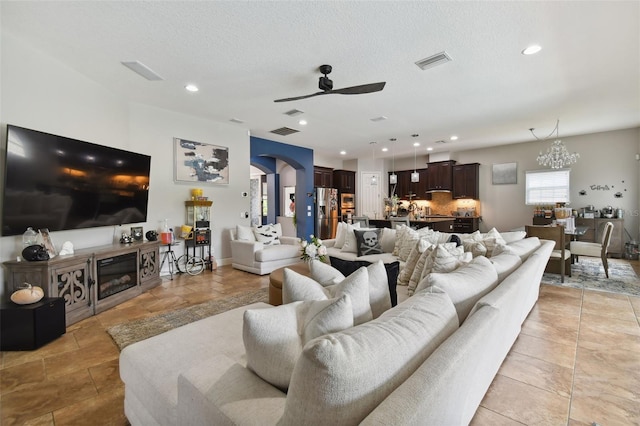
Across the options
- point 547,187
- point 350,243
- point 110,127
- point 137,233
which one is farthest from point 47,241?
point 547,187

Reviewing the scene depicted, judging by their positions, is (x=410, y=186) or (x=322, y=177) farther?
(x=410, y=186)

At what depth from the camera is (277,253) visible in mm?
5320

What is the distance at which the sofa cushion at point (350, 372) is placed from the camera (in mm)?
716

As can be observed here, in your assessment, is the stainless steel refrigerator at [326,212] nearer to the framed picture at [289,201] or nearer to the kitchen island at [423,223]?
the framed picture at [289,201]

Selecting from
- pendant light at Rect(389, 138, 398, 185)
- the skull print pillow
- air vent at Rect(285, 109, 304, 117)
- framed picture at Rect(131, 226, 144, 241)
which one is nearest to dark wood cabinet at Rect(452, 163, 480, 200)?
pendant light at Rect(389, 138, 398, 185)

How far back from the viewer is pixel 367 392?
76 cm

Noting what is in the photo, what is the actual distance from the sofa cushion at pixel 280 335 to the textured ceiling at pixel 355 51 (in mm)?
2445

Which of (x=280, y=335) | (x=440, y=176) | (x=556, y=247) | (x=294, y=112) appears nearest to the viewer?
(x=280, y=335)

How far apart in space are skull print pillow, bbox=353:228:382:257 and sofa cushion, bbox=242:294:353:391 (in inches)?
140

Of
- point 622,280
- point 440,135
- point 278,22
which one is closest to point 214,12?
point 278,22

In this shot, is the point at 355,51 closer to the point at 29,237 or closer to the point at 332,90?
the point at 332,90

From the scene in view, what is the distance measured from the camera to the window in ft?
23.6

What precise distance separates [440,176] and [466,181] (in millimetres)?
741

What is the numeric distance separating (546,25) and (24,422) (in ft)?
16.1
